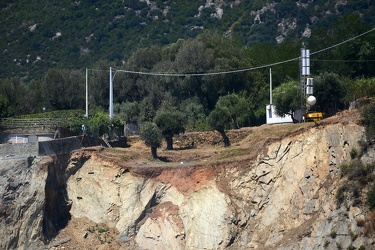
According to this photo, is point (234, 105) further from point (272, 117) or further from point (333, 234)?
point (333, 234)

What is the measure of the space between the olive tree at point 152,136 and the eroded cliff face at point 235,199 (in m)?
2.60

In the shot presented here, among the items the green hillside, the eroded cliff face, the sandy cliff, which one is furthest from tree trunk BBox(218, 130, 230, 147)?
the green hillside

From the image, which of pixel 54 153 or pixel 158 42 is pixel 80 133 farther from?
pixel 158 42

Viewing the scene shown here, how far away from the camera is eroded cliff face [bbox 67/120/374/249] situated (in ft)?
203

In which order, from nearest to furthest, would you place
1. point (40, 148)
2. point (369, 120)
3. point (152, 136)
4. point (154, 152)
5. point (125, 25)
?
point (369, 120) → point (40, 148) → point (152, 136) → point (154, 152) → point (125, 25)

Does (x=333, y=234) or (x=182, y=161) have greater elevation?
(x=182, y=161)

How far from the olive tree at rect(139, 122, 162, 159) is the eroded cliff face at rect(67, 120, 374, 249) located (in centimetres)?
260

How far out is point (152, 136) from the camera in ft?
240

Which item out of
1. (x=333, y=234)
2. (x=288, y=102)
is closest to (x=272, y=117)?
(x=288, y=102)

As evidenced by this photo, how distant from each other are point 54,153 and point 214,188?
11.4 m

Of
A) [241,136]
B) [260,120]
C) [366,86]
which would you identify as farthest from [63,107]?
[366,86]

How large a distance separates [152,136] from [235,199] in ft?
29.6

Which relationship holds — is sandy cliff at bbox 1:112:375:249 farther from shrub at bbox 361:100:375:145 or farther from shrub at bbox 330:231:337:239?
shrub at bbox 361:100:375:145

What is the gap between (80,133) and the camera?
78.2m
